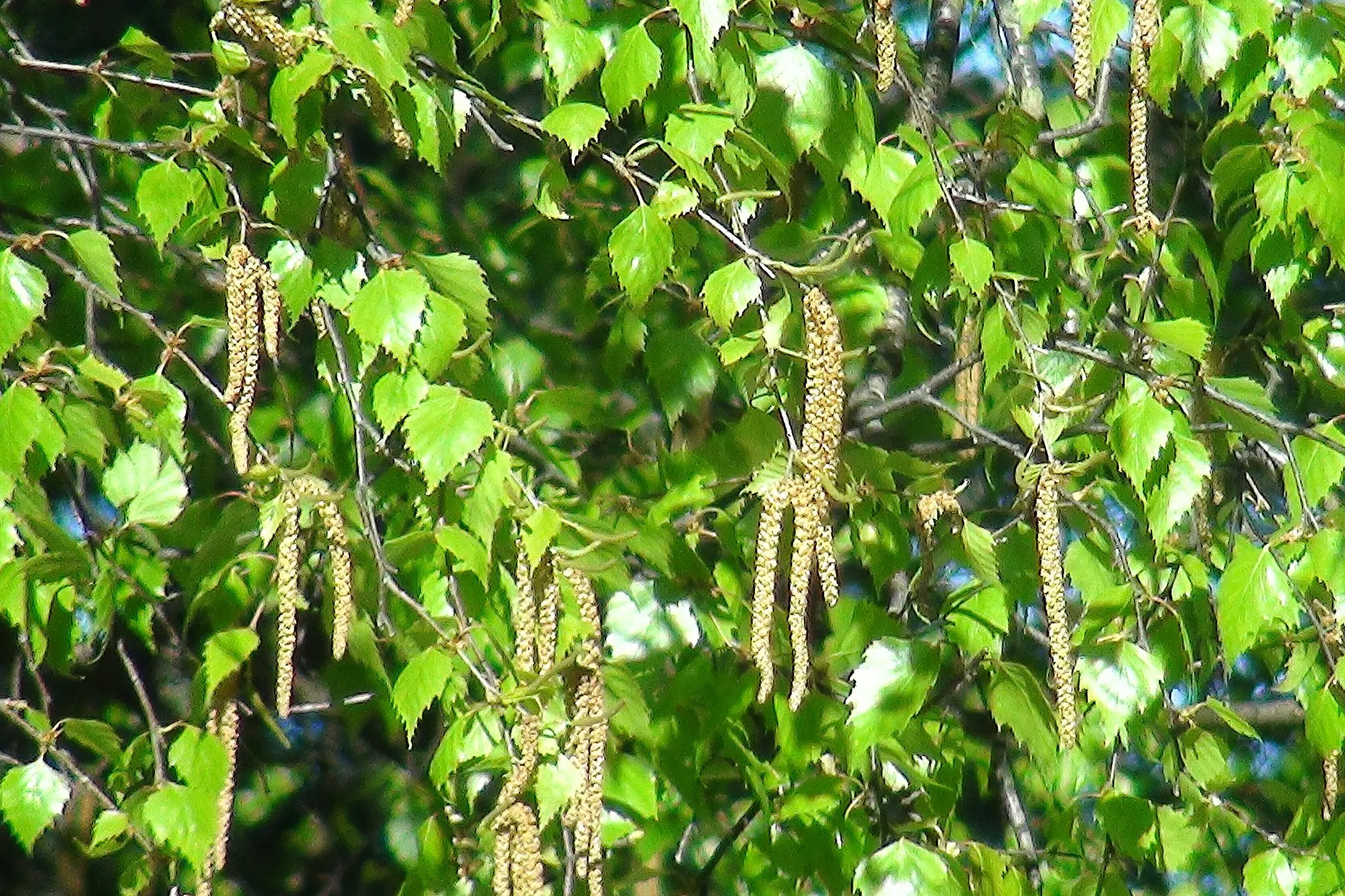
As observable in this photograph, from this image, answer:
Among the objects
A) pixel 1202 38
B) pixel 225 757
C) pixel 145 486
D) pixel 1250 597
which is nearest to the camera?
pixel 225 757

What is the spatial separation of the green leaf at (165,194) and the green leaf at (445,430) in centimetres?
32

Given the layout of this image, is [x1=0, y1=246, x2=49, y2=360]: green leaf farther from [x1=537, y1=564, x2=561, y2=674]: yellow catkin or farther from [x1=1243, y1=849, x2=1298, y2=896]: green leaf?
[x1=1243, y1=849, x2=1298, y2=896]: green leaf

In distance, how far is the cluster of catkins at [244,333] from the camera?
150cm

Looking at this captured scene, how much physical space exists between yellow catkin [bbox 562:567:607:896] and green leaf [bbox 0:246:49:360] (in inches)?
21.9

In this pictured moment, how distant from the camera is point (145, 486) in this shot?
Result: 1.88 meters

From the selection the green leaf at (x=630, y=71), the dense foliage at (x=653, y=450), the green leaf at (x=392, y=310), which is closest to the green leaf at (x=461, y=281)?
the dense foliage at (x=653, y=450)

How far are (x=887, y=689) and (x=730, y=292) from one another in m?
0.48

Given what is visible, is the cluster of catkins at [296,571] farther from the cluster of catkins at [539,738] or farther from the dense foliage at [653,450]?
the cluster of catkins at [539,738]

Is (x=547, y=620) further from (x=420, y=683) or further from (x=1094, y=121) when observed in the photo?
(x=1094, y=121)

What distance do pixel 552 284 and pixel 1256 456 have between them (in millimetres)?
1073

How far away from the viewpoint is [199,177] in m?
1.64

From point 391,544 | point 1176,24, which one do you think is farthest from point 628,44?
point 1176,24

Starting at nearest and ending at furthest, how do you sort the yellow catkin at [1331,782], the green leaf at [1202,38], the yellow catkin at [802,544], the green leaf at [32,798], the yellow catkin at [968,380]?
the yellow catkin at [802,544], the green leaf at [32,798], the yellow catkin at [1331,782], the green leaf at [1202,38], the yellow catkin at [968,380]

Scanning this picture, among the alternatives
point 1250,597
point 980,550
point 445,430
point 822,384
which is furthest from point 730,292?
point 1250,597
